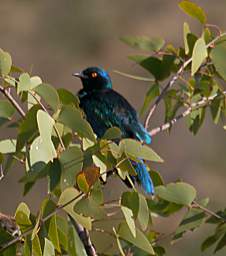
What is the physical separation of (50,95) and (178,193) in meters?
0.65

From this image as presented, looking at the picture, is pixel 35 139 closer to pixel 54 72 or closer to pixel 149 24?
pixel 54 72

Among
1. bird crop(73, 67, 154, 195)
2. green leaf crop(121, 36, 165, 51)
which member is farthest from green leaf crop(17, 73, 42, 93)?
bird crop(73, 67, 154, 195)

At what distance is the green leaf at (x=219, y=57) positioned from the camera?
12.2ft

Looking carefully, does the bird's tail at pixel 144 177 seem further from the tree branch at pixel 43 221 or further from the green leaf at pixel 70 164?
the green leaf at pixel 70 164

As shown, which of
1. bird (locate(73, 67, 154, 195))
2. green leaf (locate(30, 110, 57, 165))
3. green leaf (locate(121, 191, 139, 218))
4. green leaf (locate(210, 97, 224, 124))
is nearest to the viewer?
green leaf (locate(30, 110, 57, 165))

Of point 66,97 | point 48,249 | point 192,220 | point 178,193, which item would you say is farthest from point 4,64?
point 192,220

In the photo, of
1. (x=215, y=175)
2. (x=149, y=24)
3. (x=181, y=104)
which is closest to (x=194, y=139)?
(x=215, y=175)

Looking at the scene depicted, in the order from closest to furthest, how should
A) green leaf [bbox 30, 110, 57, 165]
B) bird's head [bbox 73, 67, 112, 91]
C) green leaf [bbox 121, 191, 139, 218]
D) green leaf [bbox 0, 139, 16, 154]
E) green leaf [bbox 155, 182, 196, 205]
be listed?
green leaf [bbox 30, 110, 57, 165], green leaf [bbox 121, 191, 139, 218], green leaf [bbox 0, 139, 16, 154], green leaf [bbox 155, 182, 196, 205], bird's head [bbox 73, 67, 112, 91]

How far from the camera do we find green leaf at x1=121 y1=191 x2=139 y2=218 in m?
3.10

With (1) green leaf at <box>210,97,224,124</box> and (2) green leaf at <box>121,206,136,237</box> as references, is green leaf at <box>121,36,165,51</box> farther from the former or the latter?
(2) green leaf at <box>121,206,136,237</box>

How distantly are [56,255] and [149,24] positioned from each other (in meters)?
13.2

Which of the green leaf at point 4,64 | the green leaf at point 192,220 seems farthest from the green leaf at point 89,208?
the green leaf at point 192,220

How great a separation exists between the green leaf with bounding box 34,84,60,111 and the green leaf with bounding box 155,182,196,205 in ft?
1.98

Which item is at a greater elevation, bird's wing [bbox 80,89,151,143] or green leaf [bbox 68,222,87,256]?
green leaf [bbox 68,222,87,256]
